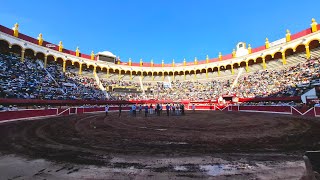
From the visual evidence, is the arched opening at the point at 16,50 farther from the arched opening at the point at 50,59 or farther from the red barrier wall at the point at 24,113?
the red barrier wall at the point at 24,113

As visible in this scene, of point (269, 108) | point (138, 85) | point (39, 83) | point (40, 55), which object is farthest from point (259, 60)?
point (40, 55)

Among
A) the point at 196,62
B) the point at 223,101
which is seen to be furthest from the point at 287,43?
the point at 196,62

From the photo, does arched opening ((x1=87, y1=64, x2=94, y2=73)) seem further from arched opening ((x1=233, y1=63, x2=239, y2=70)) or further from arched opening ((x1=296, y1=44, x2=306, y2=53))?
arched opening ((x1=296, y1=44, x2=306, y2=53))

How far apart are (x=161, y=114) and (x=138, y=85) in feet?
90.6

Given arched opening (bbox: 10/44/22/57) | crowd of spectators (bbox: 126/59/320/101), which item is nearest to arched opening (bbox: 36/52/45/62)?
arched opening (bbox: 10/44/22/57)

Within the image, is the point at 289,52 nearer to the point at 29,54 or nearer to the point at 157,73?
the point at 157,73

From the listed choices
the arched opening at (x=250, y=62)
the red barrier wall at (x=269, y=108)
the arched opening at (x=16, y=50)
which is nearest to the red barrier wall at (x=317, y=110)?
the red barrier wall at (x=269, y=108)

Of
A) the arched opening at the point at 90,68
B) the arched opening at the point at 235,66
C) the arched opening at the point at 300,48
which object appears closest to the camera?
the arched opening at the point at 300,48

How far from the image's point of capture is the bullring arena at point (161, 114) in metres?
4.39

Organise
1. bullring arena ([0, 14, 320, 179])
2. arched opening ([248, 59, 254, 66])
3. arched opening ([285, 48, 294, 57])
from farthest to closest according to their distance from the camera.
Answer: arched opening ([248, 59, 254, 66]) < arched opening ([285, 48, 294, 57]) < bullring arena ([0, 14, 320, 179])

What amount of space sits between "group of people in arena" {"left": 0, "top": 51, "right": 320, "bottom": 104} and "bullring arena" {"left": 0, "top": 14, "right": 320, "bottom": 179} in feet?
0.83

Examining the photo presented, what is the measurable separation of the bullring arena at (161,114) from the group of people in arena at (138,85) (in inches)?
10.0

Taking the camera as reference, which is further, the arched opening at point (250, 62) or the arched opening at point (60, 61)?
the arched opening at point (250, 62)

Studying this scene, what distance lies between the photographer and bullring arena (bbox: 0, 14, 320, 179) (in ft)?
14.4
